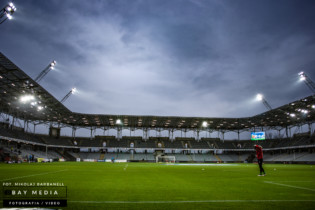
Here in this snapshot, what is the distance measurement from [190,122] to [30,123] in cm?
5111

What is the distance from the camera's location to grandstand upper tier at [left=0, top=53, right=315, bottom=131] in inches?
1453

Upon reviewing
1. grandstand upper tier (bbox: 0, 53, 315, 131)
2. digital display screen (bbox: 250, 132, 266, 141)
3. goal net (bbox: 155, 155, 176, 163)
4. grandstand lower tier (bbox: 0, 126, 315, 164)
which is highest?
grandstand upper tier (bbox: 0, 53, 315, 131)

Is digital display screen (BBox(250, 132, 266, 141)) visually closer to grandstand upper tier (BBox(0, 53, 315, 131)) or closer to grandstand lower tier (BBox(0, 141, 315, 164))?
grandstand upper tier (BBox(0, 53, 315, 131))

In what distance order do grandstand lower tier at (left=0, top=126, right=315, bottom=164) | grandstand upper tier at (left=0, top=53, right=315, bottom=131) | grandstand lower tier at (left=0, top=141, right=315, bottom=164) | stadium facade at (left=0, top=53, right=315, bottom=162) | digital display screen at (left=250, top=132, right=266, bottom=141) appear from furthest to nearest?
grandstand lower tier at (left=0, top=126, right=315, bottom=164)
grandstand lower tier at (left=0, top=141, right=315, bottom=164)
digital display screen at (left=250, top=132, right=266, bottom=141)
stadium facade at (left=0, top=53, right=315, bottom=162)
grandstand upper tier at (left=0, top=53, right=315, bottom=131)

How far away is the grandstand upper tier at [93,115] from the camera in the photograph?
36.9 meters

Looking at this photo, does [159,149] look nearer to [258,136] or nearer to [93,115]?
[93,115]

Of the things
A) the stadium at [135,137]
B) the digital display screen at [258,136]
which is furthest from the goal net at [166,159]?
the digital display screen at [258,136]

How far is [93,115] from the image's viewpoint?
6512 centimetres

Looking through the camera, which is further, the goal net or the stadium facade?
the goal net

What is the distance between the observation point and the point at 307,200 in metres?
5.28

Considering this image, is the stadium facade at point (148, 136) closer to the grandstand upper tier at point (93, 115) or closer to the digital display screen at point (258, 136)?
the grandstand upper tier at point (93, 115)

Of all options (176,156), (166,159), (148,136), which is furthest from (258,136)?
(148,136)

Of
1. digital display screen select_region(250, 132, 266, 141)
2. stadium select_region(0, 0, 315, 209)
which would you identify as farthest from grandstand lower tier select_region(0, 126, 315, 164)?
digital display screen select_region(250, 132, 266, 141)

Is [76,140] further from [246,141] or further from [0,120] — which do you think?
[246,141]
